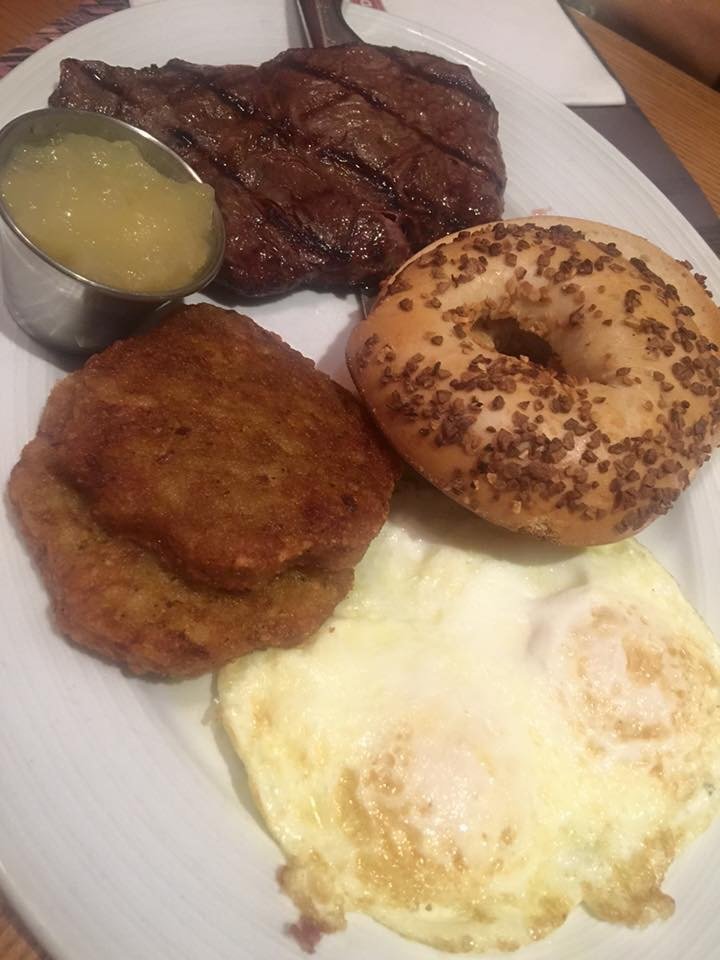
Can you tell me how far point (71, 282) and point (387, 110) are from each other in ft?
4.35

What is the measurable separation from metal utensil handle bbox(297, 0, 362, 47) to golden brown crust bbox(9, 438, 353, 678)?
1.90m

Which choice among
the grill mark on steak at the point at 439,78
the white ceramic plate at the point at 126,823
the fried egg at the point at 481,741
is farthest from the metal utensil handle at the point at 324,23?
the fried egg at the point at 481,741

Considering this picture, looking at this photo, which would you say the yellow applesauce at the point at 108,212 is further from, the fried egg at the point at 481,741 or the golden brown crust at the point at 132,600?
the fried egg at the point at 481,741

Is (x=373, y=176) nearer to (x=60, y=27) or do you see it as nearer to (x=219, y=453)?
(x=219, y=453)

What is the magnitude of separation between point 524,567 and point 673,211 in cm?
166

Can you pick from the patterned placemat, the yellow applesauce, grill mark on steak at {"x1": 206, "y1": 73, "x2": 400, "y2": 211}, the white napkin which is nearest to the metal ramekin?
the yellow applesauce

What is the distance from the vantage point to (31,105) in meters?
2.42

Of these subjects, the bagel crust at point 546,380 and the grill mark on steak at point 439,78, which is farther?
the grill mark on steak at point 439,78

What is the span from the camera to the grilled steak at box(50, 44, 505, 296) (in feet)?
7.96

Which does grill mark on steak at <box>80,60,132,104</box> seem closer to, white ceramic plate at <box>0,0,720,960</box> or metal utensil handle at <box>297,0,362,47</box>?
white ceramic plate at <box>0,0,720,960</box>

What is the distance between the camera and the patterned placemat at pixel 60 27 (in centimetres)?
275

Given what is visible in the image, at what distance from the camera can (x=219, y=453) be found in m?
1.96

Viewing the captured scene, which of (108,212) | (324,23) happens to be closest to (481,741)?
(108,212)

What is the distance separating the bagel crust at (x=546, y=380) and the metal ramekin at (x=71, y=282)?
60 cm
